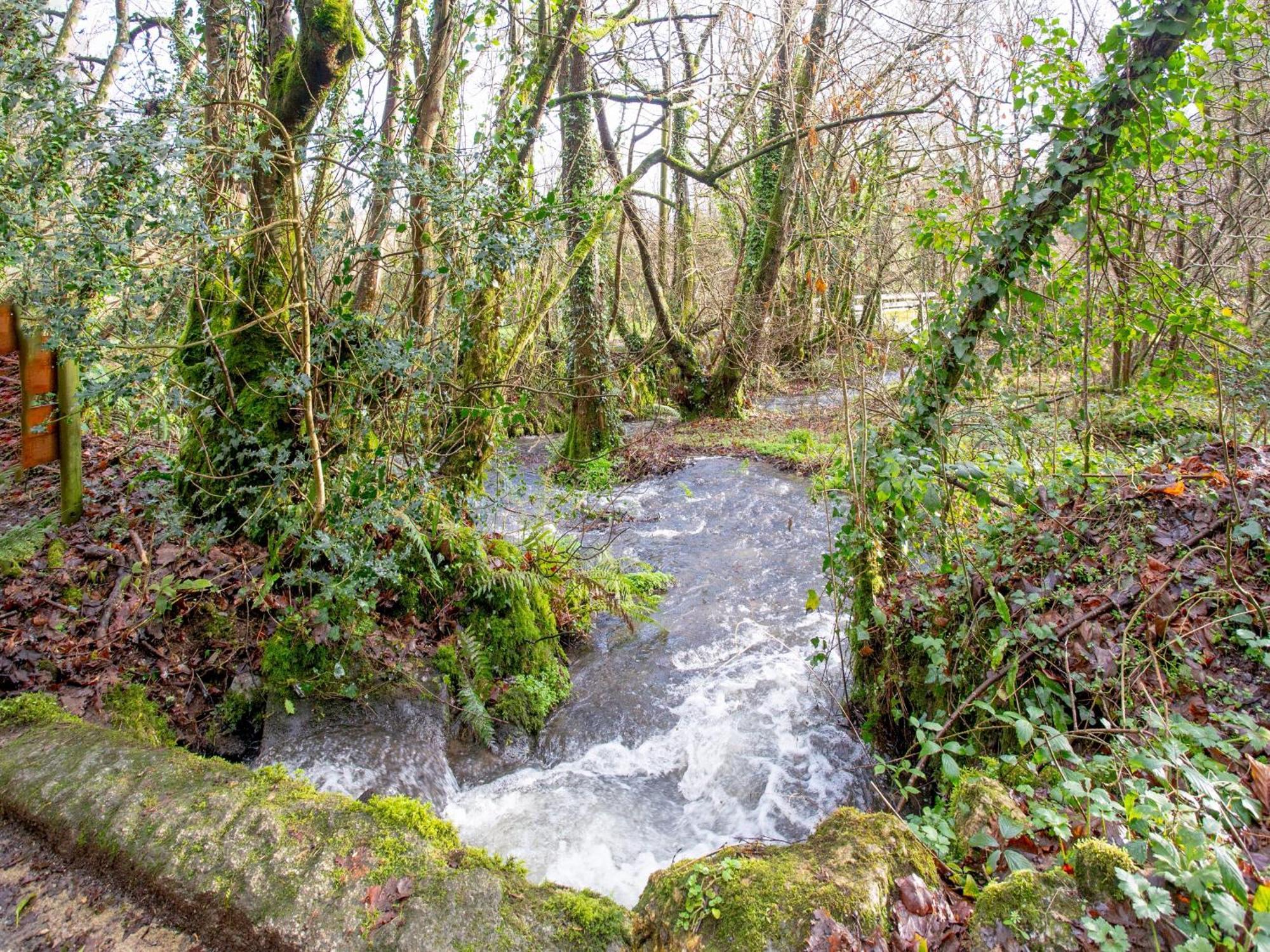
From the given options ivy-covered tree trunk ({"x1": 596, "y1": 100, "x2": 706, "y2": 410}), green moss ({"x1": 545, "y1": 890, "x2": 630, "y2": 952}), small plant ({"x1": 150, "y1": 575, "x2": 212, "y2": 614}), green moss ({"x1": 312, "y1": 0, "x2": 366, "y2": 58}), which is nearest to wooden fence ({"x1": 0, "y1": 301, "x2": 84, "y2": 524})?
small plant ({"x1": 150, "y1": 575, "x2": 212, "y2": 614})

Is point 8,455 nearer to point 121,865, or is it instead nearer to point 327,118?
point 327,118

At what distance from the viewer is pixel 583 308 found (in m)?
10.5

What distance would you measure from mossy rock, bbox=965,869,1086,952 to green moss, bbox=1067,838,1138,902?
1.3 inches

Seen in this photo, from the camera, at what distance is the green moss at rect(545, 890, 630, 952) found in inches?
87.9

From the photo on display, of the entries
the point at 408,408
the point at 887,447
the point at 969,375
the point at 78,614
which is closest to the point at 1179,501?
the point at 969,375

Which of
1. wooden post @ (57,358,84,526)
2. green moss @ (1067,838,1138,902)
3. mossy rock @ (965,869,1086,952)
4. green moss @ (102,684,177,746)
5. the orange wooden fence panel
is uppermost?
the orange wooden fence panel

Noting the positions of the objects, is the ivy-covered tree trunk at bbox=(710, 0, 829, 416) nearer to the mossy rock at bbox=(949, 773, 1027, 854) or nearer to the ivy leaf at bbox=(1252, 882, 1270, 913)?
the mossy rock at bbox=(949, 773, 1027, 854)

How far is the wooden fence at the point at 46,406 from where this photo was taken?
4344 mm

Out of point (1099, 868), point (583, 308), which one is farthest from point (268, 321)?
point (583, 308)

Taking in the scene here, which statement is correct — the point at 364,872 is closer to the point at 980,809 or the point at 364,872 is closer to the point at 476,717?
the point at 476,717

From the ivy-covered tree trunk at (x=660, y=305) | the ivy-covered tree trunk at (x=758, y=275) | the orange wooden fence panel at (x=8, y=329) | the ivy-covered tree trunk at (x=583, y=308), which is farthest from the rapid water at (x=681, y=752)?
the ivy-covered tree trunk at (x=758, y=275)

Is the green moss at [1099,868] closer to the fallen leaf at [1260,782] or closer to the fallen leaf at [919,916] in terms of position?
the fallen leaf at [919,916]

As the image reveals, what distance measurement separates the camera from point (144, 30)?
187 inches

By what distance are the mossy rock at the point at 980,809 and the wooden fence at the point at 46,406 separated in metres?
5.22
